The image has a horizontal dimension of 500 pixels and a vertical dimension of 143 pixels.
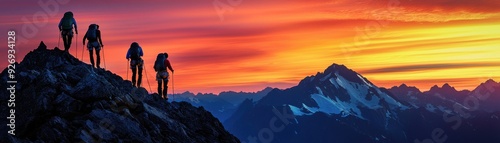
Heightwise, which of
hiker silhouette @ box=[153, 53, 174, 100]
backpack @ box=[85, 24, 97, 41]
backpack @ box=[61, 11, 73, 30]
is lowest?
hiker silhouette @ box=[153, 53, 174, 100]

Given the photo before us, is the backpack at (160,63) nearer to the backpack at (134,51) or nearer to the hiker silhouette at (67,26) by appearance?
the backpack at (134,51)

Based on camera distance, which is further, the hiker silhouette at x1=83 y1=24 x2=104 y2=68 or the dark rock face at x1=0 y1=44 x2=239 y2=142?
the hiker silhouette at x1=83 y1=24 x2=104 y2=68

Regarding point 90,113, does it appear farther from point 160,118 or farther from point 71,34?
point 71,34

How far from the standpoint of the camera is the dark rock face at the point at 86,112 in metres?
36.7

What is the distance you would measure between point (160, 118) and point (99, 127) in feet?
22.7

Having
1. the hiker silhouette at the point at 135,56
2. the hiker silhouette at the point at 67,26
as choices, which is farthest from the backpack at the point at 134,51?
the hiker silhouette at the point at 67,26

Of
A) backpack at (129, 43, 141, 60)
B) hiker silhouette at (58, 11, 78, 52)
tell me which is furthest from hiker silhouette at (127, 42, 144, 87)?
hiker silhouette at (58, 11, 78, 52)

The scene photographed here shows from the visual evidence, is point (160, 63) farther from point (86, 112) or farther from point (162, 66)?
point (86, 112)

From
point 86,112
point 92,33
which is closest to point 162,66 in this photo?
point 92,33

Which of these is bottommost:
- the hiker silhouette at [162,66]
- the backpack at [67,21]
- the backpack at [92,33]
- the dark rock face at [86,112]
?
the dark rock face at [86,112]

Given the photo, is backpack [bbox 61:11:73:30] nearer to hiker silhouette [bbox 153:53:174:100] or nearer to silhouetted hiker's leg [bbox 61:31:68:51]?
silhouetted hiker's leg [bbox 61:31:68:51]

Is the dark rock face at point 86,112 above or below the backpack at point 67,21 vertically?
below

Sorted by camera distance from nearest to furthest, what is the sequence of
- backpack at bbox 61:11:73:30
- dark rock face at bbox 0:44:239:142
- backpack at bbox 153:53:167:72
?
1. dark rock face at bbox 0:44:239:142
2. backpack at bbox 61:11:73:30
3. backpack at bbox 153:53:167:72

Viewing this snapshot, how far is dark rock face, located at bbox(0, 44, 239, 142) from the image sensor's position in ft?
120
